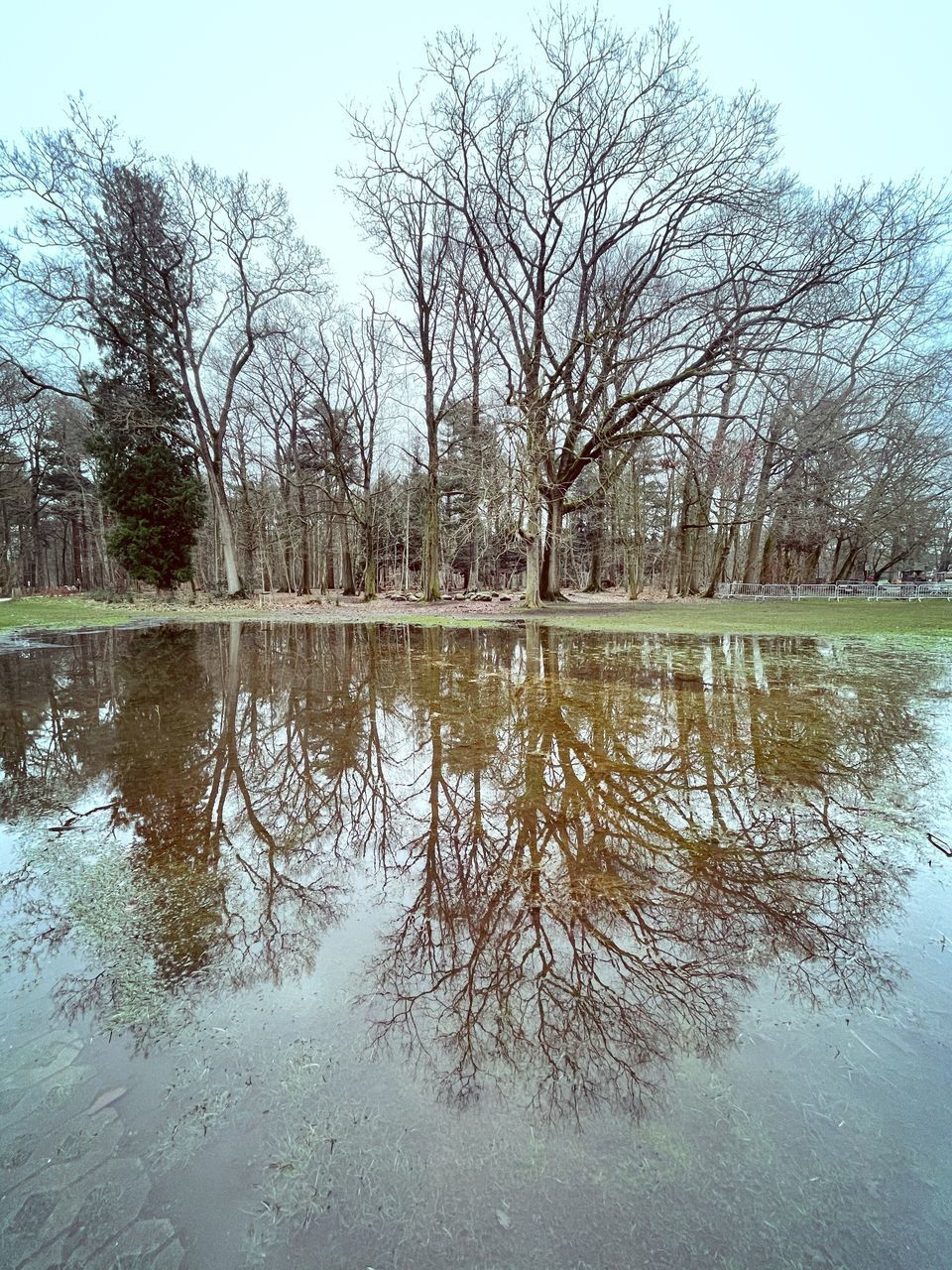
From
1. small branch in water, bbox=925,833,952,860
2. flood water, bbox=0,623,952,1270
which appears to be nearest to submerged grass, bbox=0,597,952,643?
flood water, bbox=0,623,952,1270

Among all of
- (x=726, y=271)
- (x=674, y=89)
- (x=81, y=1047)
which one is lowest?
(x=81, y=1047)

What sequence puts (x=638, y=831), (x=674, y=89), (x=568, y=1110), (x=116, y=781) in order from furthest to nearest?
(x=674, y=89), (x=116, y=781), (x=638, y=831), (x=568, y=1110)

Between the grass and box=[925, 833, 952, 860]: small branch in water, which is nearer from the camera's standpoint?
box=[925, 833, 952, 860]: small branch in water

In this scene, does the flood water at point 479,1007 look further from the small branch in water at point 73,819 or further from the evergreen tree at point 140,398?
the evergreen tree at point 140,398

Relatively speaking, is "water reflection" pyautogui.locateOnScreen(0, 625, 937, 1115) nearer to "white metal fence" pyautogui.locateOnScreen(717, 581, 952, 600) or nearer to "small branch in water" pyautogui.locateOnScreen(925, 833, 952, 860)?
"small branch in water" pyautogui.locateOnScreen(925, 833, 952, 860)

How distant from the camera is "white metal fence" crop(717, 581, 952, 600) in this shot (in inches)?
1022

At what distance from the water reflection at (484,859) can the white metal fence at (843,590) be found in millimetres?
24703

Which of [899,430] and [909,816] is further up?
[899,430]

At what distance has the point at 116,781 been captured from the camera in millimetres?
3973

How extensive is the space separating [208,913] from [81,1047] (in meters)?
0.71

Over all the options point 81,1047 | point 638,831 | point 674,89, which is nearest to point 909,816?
point 638,831

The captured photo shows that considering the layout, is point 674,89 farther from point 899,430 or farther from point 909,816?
point 909,816

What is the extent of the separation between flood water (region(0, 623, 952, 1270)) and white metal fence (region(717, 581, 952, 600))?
86.7 feet

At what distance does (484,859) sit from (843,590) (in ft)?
109
